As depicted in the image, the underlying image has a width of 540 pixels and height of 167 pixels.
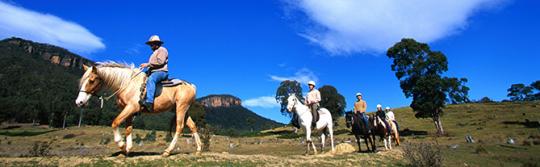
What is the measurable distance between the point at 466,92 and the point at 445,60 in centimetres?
544

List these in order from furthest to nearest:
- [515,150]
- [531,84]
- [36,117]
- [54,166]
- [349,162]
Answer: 1. [531,84]
2. [36,117]
3. [515,150]
4. [349,162]
5. [54,166]

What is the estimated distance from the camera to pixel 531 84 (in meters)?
129

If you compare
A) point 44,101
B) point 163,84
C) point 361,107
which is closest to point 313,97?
point 361,107

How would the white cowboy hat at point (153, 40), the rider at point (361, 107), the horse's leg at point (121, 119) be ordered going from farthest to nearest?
the rider at point (361, 107)
the white cowboy hat at point (153, 40)
the horse's leg at point (121, 119)

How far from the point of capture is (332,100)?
69.3 m

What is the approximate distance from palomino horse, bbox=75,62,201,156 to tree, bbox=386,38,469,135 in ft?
138

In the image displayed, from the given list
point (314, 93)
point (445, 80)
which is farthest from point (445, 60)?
point (314, 93)

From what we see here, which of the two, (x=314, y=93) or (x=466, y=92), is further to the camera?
(x=466, y=92)

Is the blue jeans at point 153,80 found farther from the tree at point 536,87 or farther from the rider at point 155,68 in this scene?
the tree at point 536,87

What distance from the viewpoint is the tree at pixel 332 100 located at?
69094 mm

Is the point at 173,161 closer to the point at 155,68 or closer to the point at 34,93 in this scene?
the point at 155,68

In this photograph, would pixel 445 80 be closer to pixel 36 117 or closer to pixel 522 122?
pixel 522 122

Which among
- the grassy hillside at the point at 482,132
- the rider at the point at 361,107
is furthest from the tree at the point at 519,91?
the rider at the point at 361,107

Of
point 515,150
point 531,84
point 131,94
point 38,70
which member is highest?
point 38,70
